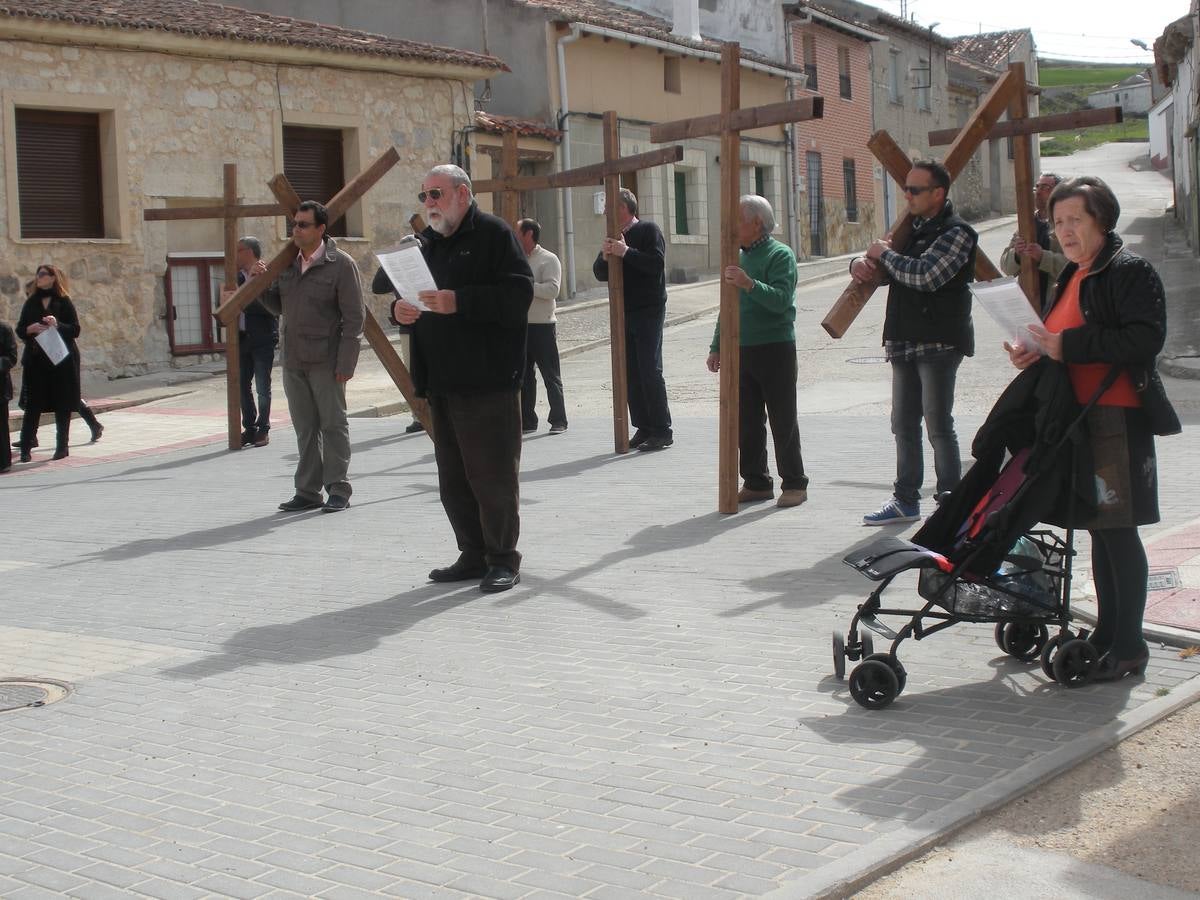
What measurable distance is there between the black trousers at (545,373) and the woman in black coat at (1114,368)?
8251mm

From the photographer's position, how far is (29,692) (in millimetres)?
5852

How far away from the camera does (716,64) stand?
3403cm

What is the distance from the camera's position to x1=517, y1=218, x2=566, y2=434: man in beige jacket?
1320 centimetres

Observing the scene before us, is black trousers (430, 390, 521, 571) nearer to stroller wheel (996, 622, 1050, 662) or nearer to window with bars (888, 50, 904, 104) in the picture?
stroller wheel (996, 622, 1050, 662)

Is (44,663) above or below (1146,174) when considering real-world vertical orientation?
below

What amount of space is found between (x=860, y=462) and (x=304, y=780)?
7.01 meters

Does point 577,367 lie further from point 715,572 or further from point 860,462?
point 715,572

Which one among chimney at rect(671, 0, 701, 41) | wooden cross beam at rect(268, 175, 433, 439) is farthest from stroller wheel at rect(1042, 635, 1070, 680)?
chimney at rect(671, 0, 701, 41)

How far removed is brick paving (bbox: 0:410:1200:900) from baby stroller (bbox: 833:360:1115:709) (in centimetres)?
A: 14

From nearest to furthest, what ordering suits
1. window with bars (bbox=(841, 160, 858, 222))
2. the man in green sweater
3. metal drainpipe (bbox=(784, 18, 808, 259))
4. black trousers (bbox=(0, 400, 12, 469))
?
the man in green sweater < black trousers (bbox=(0, 400, 12, 469)) < metal drainpipe (bbox=(784, 18, 808, 259)) < window with bars (bbox=(841, 160, 858, 222))

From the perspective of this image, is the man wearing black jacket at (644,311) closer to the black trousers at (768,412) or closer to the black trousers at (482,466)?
the black trousers at (768,412)

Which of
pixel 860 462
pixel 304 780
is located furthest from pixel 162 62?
pixel 304 780

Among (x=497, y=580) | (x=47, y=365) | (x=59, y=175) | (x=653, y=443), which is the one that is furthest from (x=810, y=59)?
(x=497, y=580)

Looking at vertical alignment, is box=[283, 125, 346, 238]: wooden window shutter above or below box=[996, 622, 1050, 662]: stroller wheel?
above
